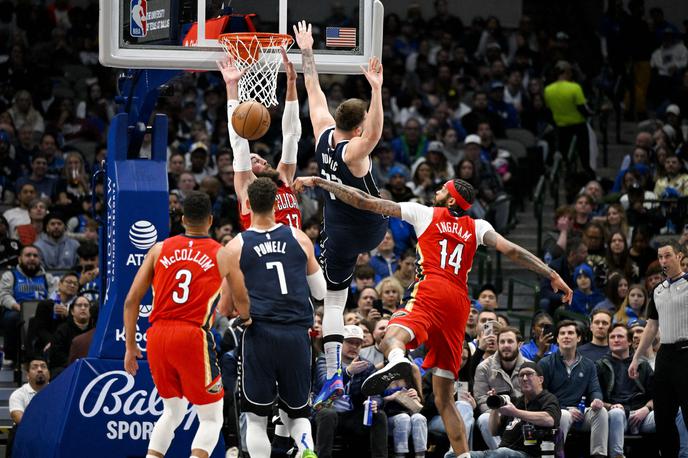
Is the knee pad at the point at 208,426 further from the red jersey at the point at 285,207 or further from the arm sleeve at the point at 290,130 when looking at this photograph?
the arm sleeve at the point at 290,130

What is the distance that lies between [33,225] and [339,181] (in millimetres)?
7640

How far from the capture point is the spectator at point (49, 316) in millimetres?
16188

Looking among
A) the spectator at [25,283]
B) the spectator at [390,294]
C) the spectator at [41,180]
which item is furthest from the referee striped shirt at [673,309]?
the spectator at [41,180]

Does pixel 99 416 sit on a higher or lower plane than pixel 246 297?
Answer: lower

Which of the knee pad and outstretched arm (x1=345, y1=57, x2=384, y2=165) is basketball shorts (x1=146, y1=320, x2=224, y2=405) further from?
outstretched arm (x1=345, y1=57, x2=384, y2=165)

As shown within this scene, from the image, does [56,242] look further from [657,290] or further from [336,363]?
[657,290]

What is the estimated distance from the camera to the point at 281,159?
12.3 metres

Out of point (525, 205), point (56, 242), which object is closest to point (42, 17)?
point (56, 242)

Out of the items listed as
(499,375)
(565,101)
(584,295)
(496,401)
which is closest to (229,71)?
(496,401)

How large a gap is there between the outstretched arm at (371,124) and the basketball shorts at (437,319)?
1.25 meters

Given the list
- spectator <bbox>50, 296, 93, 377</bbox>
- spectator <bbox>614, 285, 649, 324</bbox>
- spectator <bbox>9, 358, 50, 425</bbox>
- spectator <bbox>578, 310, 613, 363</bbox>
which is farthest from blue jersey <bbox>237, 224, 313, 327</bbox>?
spectator <bbox>614, 285, 649, 324</bbox>

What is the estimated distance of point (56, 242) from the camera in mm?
18328

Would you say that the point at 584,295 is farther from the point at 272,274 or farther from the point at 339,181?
the point at 272,274

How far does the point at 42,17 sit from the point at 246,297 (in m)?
15.7
